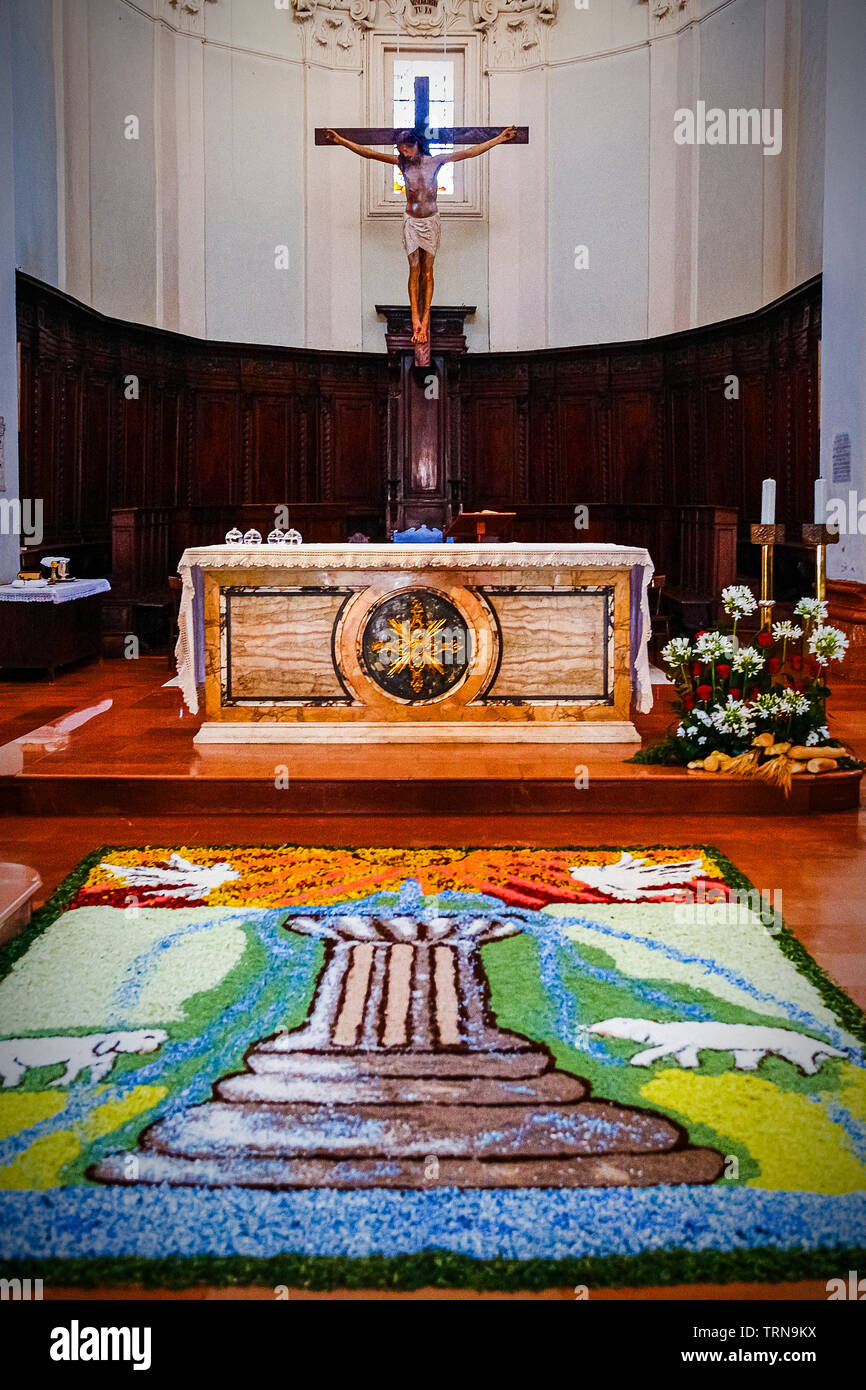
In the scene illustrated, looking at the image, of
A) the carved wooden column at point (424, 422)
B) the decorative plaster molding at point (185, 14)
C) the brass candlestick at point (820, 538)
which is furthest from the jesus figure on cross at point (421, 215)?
the decorative plaster molding at point (185, 14)

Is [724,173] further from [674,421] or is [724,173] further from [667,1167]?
[667,1167]

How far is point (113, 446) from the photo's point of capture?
40.8 ft

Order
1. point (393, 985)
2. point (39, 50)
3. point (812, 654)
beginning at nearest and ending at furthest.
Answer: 1. point (393, 985)
2. point (812, 654)
3. point (39, 50)

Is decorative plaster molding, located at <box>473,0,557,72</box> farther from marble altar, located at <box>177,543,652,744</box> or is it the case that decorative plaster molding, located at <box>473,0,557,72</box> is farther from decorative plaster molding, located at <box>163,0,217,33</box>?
marble altar, located at <box>177,543,652,744</box>

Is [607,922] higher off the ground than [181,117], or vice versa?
[181,117]

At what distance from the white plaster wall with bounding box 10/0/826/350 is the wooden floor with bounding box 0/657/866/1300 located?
6.92 m

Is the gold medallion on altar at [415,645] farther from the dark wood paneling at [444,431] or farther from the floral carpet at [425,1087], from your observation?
the dark wood paneling at [444,431]

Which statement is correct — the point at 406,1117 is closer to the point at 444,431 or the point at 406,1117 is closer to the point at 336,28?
the point at 444,431

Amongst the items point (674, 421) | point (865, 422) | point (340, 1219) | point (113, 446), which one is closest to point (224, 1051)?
point (340, 1219)

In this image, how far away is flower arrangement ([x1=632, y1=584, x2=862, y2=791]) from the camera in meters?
5.99

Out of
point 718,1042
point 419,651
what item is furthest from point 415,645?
point 718,1042

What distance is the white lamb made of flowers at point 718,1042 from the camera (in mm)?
3182

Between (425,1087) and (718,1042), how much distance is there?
0.77m

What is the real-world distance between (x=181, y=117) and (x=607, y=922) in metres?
11.4
